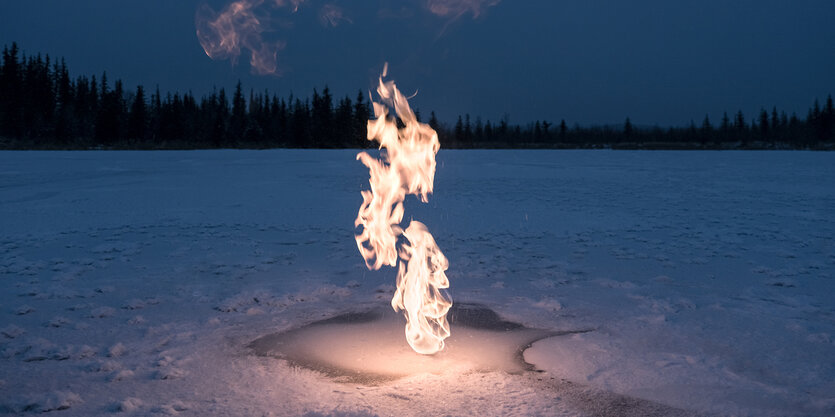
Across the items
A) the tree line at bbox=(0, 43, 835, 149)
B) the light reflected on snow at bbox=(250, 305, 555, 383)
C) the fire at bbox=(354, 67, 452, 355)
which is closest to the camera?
the light reflected on snow at bbox=(250, 305, 555, 383)

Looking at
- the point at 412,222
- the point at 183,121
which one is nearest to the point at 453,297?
the point at 412,222

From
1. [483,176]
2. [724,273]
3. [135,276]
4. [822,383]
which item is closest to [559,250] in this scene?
[724,273]

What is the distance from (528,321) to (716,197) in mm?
11576

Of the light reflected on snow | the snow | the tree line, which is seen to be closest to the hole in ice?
the light reflected on snow

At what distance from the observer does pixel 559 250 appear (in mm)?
8570

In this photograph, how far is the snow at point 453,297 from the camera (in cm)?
368

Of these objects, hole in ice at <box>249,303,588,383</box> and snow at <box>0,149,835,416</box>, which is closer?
snow at <box>0,149,835,416</box>

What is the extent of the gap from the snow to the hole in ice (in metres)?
0.13

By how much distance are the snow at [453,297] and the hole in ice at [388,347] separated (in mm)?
128

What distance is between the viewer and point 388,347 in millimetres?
4645

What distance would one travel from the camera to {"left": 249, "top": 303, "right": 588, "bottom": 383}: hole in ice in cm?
418

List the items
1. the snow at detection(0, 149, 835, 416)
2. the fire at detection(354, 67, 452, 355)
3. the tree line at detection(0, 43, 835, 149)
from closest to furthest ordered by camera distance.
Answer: the snow at detection(0, 149, 835, 416), the fire at detection(354, 67, 452, 355), the tree line at detection(0, 43, 835, 149)

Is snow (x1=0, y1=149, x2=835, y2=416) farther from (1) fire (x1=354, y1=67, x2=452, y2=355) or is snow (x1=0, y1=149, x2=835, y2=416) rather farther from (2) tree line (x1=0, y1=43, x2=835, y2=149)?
(2) tree line (x1=0, y1=43, x2=835, y2=149)

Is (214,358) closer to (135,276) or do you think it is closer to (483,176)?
(135,276)
